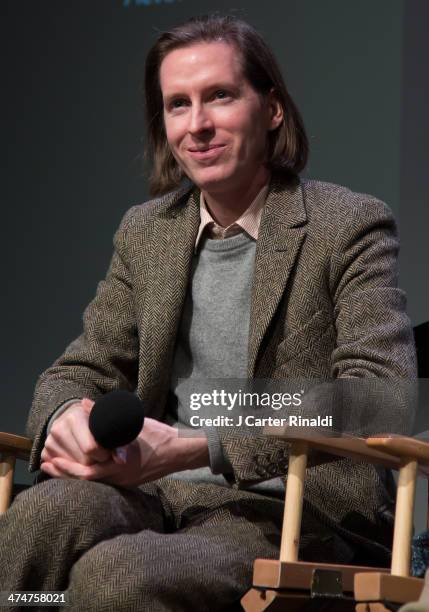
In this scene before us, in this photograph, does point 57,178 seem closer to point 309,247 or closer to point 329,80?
point 329,80

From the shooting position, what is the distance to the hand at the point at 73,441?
7.05 feet

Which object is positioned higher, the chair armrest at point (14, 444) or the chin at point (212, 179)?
the chin at point (212, 179)

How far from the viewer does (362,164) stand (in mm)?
3543

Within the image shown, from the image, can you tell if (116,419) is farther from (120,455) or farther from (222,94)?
(222,94)

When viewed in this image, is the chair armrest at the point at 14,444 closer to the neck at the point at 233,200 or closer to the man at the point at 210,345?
the man at the point at 210,345

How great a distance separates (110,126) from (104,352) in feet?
5.23

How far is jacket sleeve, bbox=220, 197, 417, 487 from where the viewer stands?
2184 millimetres

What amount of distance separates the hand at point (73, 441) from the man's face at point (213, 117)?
58 cm

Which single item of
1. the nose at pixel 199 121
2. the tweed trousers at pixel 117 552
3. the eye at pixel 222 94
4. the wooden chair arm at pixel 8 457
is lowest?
the tweed trousers at pixel 117 552

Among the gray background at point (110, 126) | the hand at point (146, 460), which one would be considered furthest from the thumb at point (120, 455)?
the gray background at point (110, 126)

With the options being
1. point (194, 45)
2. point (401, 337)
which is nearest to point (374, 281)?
point (401, 337)

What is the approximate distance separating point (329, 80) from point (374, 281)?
138 centimetres

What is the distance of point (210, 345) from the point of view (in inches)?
98.2

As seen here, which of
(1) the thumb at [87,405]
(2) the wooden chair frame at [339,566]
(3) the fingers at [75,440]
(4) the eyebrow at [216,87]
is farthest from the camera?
(4) the eyebrow at [216,87]
